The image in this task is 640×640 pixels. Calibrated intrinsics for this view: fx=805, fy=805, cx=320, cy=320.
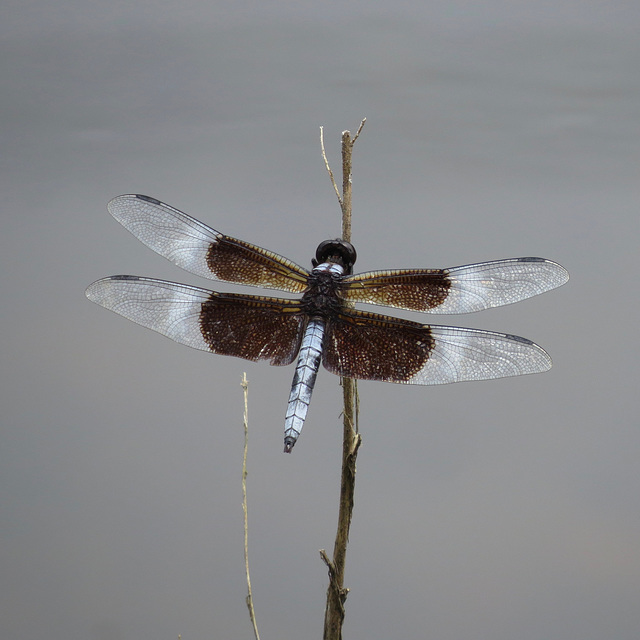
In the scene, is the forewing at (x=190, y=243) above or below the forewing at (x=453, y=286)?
above

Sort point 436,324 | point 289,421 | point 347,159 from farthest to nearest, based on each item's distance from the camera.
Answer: point 347,159 < point 436,324 < point 289,421

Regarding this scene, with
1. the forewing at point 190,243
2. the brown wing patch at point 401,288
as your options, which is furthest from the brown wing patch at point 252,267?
the brown wing patch at point 401,288

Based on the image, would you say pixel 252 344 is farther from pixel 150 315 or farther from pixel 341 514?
pixel 341 514

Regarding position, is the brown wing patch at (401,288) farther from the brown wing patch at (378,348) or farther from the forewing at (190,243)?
the forewing at (190,243)

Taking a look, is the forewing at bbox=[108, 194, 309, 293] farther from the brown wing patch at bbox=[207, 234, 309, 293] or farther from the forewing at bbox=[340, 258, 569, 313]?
the forewing at bbox=[340, 258, 569, 313]

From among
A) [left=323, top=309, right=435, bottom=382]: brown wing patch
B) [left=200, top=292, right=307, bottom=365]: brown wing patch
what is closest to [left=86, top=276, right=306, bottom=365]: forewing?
[left=200, top=292, right=307, bottom=365]: brown wing patch

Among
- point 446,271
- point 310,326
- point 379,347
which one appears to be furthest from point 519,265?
point 310,326

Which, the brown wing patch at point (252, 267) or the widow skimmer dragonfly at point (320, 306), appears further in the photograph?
the brown wing patch at point (252, 267)
